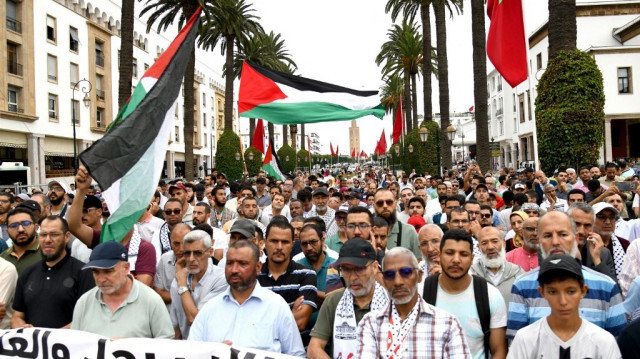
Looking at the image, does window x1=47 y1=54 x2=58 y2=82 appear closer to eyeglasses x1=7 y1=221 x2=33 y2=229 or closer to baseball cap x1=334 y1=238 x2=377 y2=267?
eyeglasses x1=7 y1=221 x2=33 y2=229

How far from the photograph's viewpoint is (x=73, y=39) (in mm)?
42156

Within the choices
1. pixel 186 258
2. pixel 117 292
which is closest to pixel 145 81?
pixel 186 258

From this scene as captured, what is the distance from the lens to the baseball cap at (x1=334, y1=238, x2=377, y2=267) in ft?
12.4

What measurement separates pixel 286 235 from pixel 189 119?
2267 centimetres

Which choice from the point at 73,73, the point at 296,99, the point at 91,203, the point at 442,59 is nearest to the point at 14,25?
the point at 73,73

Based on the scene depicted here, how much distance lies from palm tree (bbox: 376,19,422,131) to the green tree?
23655 millimetres

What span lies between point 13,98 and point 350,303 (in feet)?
121

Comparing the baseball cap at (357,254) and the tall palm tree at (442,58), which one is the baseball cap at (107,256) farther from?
the tall palm tree at (442,58)

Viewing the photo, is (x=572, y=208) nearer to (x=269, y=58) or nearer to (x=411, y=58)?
(x=411, y=58)

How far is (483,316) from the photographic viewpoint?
3820mm

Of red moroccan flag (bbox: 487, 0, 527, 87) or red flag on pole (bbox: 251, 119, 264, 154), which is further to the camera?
red flag on pole (bbox: 251, 119, 264, 154)

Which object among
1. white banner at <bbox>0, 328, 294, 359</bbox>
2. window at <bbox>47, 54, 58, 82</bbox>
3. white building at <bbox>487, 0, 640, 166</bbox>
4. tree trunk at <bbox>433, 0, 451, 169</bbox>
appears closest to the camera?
white banner at <bbox>0, 328, 294, 359</bbox>

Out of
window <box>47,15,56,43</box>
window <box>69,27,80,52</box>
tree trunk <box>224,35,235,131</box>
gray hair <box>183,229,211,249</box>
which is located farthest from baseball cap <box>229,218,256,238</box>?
window <box>69,27,80,52</box>

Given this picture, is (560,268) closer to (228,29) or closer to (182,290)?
(182,290)
